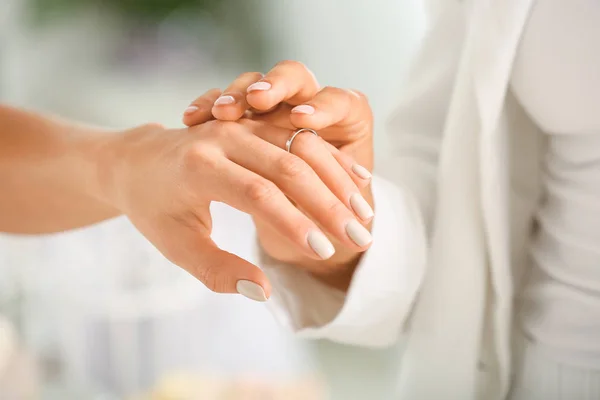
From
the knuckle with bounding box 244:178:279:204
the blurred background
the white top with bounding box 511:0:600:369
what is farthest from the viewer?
the blurred background

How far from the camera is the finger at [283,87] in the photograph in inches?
12.5

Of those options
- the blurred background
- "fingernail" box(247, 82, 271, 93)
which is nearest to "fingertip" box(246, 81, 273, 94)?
"fingernail" box(247, 82, 271, 93)

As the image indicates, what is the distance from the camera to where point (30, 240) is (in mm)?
1062

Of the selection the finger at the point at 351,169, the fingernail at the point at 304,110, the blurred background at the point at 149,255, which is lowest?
the blurred background at the point at 149,255

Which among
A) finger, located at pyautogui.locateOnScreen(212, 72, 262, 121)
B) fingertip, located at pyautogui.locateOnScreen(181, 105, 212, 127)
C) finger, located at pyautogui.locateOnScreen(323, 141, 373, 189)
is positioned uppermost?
finger, located at pyautogui.locateOnScreen(212, 72, 262, 121)

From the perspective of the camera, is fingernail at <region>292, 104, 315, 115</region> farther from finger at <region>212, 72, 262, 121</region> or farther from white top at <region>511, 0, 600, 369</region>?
white top at <region>511, 0, 600, 369</region>

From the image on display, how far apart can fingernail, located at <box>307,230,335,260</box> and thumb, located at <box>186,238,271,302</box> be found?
0.10 ft

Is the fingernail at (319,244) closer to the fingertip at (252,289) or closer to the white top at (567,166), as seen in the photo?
the fingertip at (252,289)

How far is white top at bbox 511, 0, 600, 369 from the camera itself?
38 centimetres

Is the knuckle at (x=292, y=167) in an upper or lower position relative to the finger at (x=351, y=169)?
upper

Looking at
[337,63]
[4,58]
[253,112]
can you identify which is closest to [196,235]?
[253,112]

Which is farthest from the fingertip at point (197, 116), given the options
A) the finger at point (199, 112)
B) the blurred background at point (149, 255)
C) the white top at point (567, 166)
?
the blurred background at point (149, 255)

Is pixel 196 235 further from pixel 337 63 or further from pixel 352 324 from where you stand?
pixel 337 63

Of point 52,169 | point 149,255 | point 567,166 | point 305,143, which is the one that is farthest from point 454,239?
point 149,255
